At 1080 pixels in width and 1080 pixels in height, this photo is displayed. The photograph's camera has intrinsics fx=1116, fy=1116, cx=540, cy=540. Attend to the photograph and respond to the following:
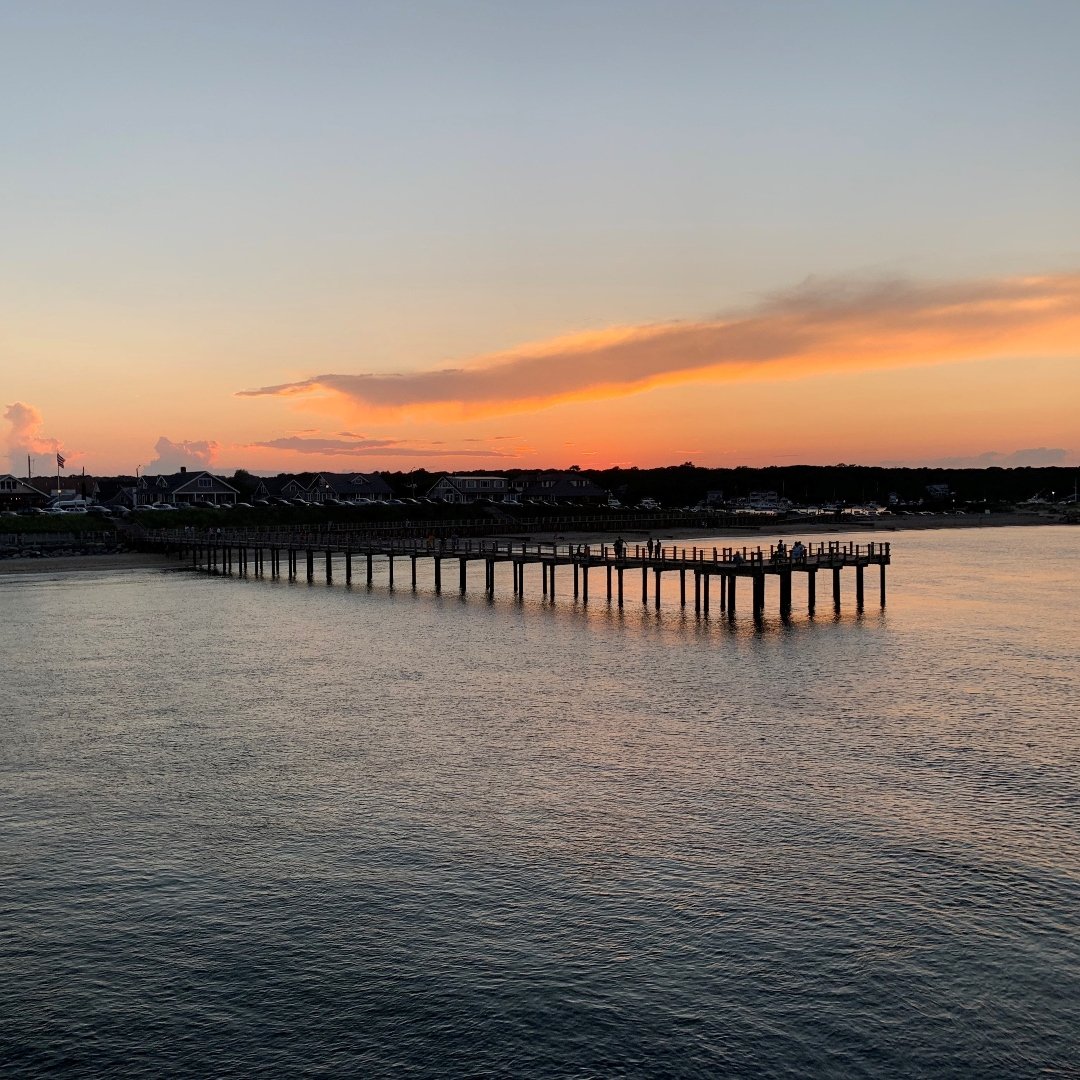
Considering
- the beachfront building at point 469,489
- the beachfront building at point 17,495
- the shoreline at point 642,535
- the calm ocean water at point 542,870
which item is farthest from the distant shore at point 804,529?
the calm ocean water at point 542,870

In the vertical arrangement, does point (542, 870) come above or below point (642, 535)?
below

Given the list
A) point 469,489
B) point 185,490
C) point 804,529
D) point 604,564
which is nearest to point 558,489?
point 469,489

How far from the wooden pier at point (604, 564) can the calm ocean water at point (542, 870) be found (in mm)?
14184

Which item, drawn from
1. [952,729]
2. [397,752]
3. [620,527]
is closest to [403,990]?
[397,752]

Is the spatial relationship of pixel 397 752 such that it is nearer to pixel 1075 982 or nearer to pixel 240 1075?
pixel 240 1075

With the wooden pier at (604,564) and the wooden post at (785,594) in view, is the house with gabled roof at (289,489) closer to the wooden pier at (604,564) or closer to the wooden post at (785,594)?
the wooden pier at (604,564)

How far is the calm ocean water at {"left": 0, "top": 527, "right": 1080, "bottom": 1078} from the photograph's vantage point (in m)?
16.7

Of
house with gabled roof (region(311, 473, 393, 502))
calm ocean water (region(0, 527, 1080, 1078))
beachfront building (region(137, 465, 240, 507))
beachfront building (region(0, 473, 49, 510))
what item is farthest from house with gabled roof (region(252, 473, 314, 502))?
calm ocean water (region(0, 527, 1080, 1078))

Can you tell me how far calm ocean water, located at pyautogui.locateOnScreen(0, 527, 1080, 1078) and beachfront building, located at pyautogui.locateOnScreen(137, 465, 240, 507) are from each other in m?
108

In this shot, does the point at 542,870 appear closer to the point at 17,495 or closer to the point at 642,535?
the point at 642,535

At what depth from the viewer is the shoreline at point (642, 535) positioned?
9562 centimetres

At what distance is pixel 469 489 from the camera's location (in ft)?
588

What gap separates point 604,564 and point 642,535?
232 feet

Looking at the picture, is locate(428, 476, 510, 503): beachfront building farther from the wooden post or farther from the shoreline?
the wooden post
